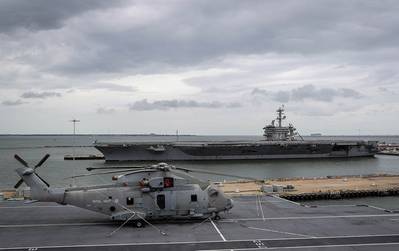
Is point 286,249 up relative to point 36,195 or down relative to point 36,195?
down

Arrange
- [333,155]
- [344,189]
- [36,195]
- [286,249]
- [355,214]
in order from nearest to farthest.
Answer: [286,249]
[36,195]
[355,214]
[344,189]
[333,155]

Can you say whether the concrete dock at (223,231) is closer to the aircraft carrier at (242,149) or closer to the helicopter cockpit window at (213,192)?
the helicopter cockpit window at (213,192)

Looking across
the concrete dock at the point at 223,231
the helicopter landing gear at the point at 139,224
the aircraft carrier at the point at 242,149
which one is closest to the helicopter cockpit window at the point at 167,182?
the concrete dock at the point at 223,231

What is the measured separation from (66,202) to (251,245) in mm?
7424

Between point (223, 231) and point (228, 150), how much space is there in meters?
51.2

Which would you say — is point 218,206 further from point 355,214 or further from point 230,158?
point 230,158

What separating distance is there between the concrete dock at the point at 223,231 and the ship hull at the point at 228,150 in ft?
139

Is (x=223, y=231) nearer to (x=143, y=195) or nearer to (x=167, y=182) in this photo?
(x=167, y=182)

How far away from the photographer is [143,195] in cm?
1659

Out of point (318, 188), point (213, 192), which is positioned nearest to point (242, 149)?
point (318, 188)

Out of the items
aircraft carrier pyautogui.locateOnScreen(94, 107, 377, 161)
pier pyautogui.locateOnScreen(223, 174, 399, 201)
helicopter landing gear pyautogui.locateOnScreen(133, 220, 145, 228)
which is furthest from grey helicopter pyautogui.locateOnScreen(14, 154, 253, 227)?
aircraft carrier pyautogui.locateOnScreen(94, 107, 377, 161)

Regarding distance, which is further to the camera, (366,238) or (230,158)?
(230,158)

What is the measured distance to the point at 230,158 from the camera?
67938 mm

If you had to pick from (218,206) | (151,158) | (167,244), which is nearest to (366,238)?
(218,206)
